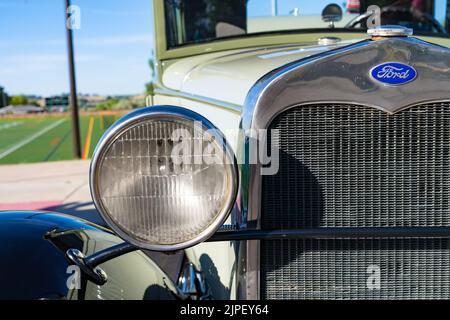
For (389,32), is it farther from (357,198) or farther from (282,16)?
(282,16)

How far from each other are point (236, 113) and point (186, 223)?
57 cm

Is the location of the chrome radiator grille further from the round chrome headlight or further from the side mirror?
the side mirror

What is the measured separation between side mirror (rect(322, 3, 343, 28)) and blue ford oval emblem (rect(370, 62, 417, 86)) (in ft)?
4.37

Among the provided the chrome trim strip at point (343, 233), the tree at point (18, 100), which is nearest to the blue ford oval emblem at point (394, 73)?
the chrome trim strip at point (343, 233)

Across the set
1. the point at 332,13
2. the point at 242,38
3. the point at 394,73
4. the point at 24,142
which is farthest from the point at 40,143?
the point at 394,73

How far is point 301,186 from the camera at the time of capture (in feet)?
5.01

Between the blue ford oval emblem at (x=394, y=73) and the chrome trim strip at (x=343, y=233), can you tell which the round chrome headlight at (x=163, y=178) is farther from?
the blue ford oval emblem at (x=394, y=73)

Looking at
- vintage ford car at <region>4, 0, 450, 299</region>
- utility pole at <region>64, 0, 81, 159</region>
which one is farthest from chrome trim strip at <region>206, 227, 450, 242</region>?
utility pole at <region>64, 0, 81, 159</region>

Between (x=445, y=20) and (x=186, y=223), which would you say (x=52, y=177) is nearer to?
(x=445, y=20)

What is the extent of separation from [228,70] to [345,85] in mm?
864

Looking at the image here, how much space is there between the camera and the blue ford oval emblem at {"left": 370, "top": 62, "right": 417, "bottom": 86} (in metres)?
1.45

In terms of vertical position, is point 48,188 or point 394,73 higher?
point 394,73

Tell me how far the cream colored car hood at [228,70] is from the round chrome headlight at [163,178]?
51 cm

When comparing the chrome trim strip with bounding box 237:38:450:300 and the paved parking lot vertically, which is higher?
the chrome trim strip with bounding box 237:38:450:300
